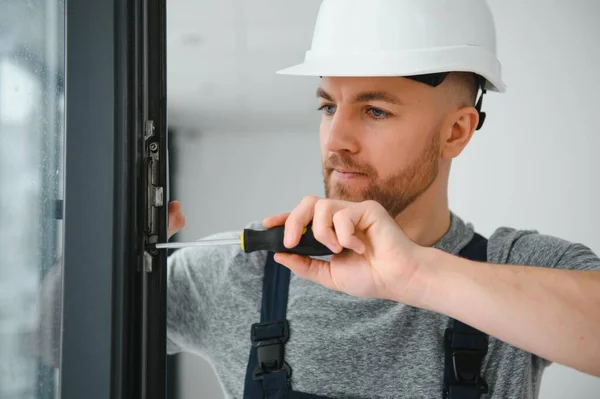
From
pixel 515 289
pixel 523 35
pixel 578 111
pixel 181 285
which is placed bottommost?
pixel 181 285

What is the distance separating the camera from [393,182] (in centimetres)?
101

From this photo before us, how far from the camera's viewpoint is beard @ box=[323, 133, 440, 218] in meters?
0.99

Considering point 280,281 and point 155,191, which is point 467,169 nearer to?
point 280,281

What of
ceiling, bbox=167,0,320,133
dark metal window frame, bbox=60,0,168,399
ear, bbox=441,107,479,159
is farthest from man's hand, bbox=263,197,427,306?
ceiling, bbox=167,0,320,133

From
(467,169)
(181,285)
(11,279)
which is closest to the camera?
A: (11,279)

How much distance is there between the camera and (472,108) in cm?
106

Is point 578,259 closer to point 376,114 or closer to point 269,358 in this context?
point 376,114

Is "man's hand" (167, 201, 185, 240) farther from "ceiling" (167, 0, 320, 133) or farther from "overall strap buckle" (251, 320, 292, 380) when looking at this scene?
"ceiling" (167, 0, 320, 133)

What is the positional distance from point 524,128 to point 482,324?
1241 millimetres

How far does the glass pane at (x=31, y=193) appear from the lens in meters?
0.58

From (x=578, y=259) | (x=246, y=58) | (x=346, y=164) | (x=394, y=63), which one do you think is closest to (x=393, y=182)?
(x=346, y=164)

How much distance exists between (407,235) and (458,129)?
1.01 feet

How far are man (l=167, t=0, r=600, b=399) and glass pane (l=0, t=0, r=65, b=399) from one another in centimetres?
42

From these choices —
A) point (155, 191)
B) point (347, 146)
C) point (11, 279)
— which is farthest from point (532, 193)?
point (11, 279)
